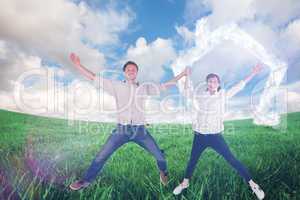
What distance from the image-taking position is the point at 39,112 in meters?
4.82

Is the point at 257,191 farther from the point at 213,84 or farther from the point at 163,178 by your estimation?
the point at 213,84

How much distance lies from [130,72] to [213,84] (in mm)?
1224

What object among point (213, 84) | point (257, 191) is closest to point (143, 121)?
point (213, 84)

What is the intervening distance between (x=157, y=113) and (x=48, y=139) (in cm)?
191

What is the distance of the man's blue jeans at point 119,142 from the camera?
3.96m

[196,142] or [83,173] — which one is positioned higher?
[196,142]

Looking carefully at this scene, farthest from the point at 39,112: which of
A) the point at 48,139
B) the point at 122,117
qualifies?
the point at 122,117

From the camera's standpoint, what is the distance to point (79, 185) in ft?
13.0

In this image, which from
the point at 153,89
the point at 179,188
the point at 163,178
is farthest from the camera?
the point at 153,89

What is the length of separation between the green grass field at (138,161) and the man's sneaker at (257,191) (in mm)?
95

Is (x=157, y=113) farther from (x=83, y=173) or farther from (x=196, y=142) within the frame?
(x=83, y=173)

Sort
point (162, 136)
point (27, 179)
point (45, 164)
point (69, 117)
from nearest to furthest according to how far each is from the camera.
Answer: point (27, 179) → point (45, 164) → point (69, 117) → point (162, 136)

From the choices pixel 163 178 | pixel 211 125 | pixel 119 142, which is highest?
pixel 211 125

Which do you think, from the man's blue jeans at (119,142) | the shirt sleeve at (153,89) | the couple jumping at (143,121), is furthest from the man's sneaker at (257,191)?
the shirt sleeve at (153,89)
